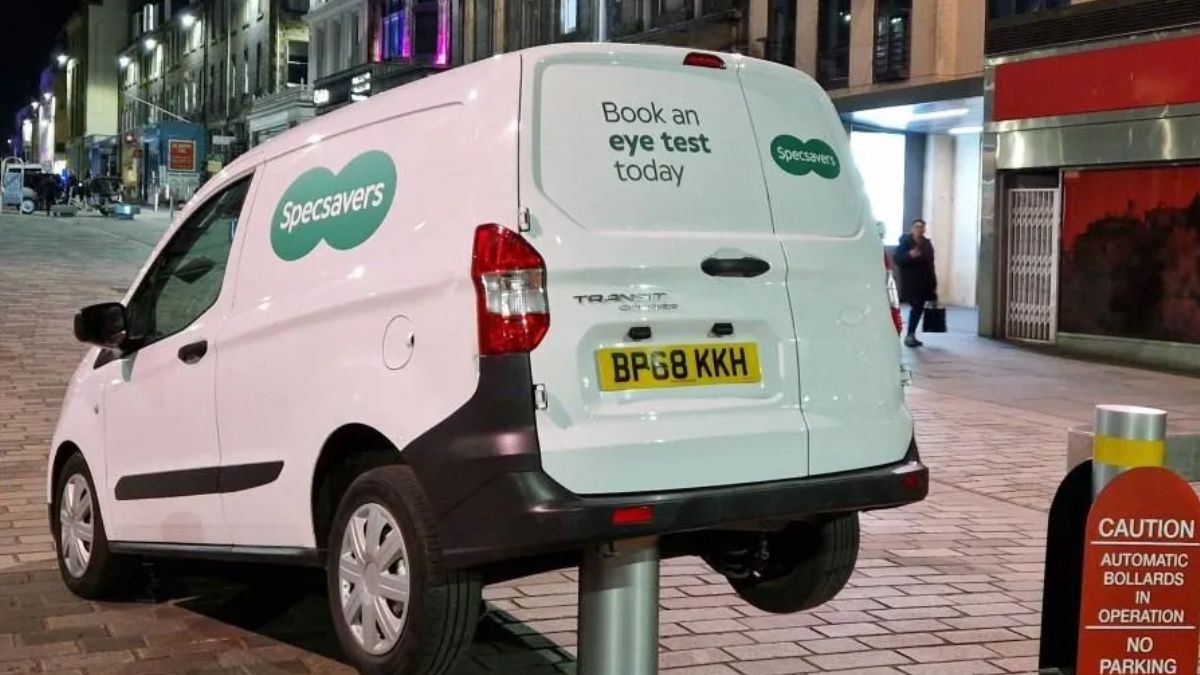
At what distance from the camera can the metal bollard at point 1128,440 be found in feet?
10.5

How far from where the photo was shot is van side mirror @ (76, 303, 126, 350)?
5.54 m

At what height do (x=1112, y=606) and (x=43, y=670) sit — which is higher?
(x=1112, y=606)

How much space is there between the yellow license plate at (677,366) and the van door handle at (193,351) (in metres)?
1.81

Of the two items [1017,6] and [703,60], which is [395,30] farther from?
[703,60]

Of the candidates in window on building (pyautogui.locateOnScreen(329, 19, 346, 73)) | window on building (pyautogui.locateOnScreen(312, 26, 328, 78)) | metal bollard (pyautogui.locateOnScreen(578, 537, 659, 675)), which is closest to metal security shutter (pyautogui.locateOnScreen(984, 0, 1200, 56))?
metal bollard (pyautogui.locateOnScreen(578, 537, 659, 675))

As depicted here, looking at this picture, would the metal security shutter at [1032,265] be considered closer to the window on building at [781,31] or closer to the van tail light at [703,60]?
the window on building at [781,31]

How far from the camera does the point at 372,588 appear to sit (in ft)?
14.1

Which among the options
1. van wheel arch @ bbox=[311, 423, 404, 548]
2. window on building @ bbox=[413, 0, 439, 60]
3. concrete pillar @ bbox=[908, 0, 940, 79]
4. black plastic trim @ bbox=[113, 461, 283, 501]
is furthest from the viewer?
window on building @ bbox=[413, 0, 439, 60]

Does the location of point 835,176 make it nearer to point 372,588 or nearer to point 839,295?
point 839,295

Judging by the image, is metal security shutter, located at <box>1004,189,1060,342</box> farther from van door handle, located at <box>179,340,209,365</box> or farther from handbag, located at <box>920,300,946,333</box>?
van door handle, located at <box>179,340,209,365</box>

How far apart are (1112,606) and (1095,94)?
1542 centimetres

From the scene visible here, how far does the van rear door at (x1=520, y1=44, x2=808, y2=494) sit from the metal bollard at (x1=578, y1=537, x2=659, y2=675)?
0.95ft

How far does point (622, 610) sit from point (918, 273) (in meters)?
15.1

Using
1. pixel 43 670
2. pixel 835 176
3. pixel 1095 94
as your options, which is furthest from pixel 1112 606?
pixel 1095 94
